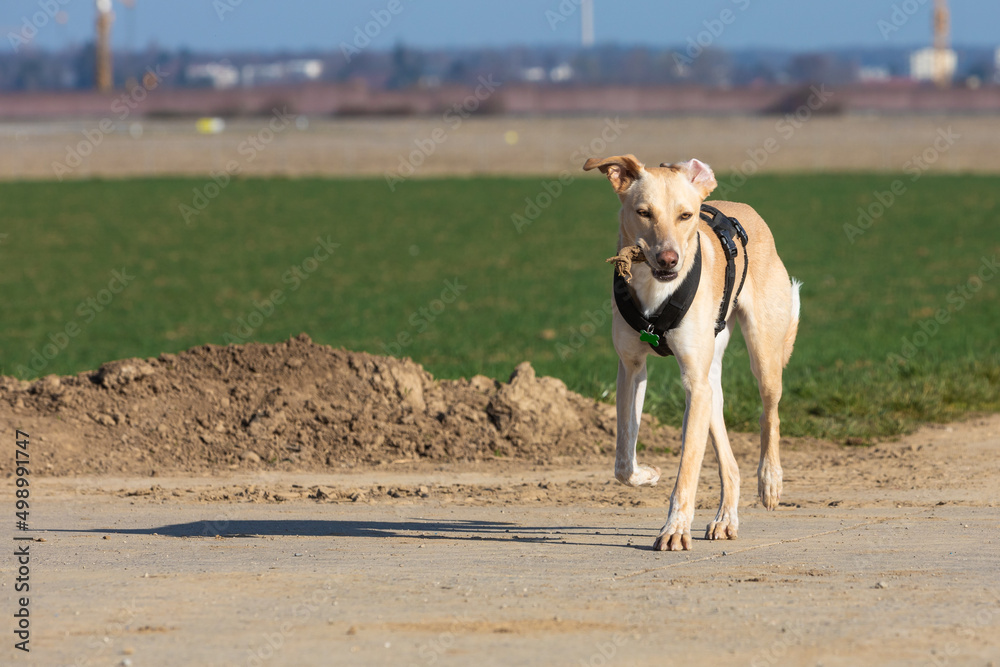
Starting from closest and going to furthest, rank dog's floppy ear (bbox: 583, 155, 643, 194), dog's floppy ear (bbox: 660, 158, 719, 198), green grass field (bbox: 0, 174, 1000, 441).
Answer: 1. dog's floppy ear (bbox: 583, 155, 643, 194)
2. dog's floppy ear (bbox: 660, 158, 719, 198)
3. green grass field (bbox: 0, 174, 1000, 441)

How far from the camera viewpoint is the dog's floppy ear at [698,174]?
284 inches

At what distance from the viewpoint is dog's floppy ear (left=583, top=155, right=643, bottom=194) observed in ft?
23.1

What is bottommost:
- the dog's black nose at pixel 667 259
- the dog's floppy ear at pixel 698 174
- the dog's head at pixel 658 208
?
the dog's black nose at pixel 667 259

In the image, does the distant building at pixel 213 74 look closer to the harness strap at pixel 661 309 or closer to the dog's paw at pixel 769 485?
the dog's paw at pixel 769 485

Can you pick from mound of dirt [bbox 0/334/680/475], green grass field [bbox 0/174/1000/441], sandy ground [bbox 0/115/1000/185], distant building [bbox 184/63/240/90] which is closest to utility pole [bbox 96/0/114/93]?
distant building [bbox 184/63/240/90]

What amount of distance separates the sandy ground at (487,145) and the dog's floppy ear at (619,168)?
49841mm

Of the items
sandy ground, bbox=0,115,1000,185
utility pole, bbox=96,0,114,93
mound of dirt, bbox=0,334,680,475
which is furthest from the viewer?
utility pole, bbox=96,0,114,93

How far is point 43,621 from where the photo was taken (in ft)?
18.7

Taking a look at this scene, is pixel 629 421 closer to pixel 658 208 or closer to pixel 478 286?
pixel 658 208

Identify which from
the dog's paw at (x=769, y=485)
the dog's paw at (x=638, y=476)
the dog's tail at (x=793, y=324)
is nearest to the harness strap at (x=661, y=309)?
the dog's paw at (x=638, y=476)

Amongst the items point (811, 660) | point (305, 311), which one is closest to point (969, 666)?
point (811, 660)

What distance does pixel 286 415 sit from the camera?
34.0 feet

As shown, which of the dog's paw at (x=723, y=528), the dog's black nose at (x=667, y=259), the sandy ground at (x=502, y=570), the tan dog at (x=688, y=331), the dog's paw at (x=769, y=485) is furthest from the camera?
the dog's paw at (x=769, y=485)

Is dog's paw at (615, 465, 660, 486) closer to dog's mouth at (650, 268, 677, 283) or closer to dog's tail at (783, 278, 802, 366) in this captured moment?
dog's mouth at (650, 268, 677, 283)
